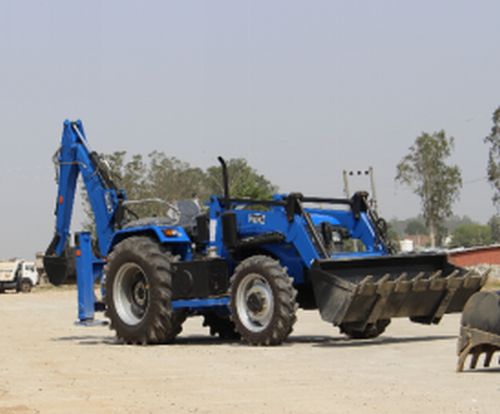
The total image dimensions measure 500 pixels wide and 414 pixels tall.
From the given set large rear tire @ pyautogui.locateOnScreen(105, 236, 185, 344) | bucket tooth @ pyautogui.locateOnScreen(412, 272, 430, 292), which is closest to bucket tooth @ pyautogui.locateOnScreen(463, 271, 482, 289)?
bucket tooth @ pyautogui.locateOnScreen(412, 272, 430, 292)

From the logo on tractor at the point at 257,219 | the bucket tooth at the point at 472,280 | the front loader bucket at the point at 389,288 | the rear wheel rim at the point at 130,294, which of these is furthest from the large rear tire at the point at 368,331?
the rear wheel rim at the point at 130,294

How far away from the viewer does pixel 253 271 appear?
18.3 metres

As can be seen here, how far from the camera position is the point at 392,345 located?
17.9 metres

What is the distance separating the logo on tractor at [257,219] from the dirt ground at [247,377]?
1.89 meters

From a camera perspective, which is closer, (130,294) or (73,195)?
(130,294)

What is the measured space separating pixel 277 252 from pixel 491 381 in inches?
278

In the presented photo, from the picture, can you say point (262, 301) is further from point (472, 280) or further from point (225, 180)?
point (472, 280)

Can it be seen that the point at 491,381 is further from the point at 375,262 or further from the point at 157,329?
the point at 157,329

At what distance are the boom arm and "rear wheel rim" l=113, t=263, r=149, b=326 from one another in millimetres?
1416

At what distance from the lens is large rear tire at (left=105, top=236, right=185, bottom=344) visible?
64.2 ft

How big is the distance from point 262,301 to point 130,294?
123 inches

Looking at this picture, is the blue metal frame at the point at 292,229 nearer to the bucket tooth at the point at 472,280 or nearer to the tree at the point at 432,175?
the bucket tooth at the point at 472,280

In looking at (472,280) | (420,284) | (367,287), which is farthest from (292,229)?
(472,280)

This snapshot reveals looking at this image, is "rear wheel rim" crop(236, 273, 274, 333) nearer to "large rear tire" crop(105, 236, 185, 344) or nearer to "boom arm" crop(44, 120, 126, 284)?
"large rear tire" crop(105, 236, 185, 344)
